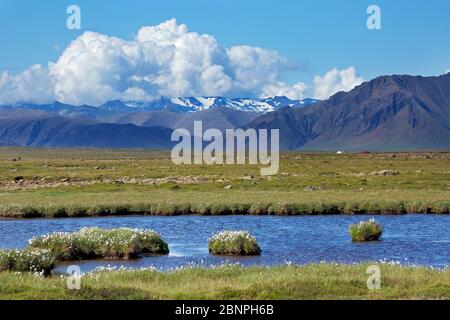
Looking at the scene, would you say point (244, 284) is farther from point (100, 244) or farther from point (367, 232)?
point (367, 232)

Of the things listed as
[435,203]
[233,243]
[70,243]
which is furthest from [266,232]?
[435,203]

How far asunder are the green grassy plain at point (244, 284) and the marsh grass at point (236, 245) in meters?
8.12

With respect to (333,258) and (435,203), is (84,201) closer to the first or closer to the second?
(435,203)

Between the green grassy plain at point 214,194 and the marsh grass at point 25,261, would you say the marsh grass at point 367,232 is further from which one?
the marsh grass at point 25,261

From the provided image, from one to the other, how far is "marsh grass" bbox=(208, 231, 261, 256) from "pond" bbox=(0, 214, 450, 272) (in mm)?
675

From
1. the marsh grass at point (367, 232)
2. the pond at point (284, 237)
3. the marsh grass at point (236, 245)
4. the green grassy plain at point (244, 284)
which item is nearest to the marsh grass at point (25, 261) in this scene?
the green grassy plain at point (244, 284)

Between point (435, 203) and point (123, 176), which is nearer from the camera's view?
point (435, 203)

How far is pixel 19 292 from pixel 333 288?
8974 mm

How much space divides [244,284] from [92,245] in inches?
525

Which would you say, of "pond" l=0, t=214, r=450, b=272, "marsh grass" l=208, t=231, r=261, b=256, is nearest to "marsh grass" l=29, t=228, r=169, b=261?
"pond" l=0, t=214, r=450, b=272

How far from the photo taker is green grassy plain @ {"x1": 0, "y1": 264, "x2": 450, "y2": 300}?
2009cm

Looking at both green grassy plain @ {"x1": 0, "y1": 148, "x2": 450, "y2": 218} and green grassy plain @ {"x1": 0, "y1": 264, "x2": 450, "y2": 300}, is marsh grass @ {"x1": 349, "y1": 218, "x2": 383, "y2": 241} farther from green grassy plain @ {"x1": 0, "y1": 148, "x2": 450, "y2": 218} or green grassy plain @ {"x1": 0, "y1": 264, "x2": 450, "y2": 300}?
green grassy plain @ {"x1": 0, "y1": 148, "x2": 450, "y2": 218}

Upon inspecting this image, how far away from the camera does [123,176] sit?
9644cm
